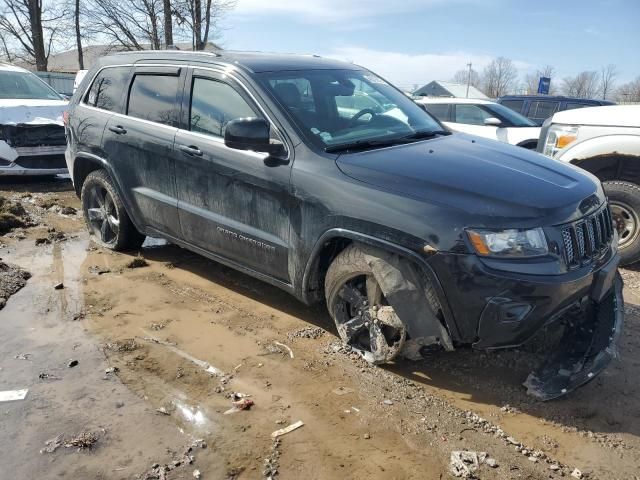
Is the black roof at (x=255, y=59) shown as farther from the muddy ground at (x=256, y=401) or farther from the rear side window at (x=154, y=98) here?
the muddy ground at (x=256, y=401)

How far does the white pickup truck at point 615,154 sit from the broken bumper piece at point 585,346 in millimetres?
2124

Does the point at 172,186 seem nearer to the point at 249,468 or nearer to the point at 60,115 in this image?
the point at 249,468

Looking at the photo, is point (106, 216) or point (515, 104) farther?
point (515, 104)

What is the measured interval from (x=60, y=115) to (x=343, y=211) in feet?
23.2

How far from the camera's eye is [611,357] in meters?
3.05

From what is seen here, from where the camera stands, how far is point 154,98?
4555mm

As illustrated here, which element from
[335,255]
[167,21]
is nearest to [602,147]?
[335,255]

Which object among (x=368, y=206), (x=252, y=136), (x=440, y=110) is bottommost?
(x=368, y=206)

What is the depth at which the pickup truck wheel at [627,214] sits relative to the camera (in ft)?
16.7

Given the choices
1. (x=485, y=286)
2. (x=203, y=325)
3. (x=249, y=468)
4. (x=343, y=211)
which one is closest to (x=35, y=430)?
(x=249, y=468)

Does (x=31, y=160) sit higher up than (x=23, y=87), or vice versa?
(x=23, y=87)

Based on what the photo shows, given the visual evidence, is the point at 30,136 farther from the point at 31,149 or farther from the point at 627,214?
the point at 627,214

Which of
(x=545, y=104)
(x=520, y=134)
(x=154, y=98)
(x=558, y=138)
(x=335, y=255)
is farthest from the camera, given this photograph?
(x=545, y=104)

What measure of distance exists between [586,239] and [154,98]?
3.49 meters
